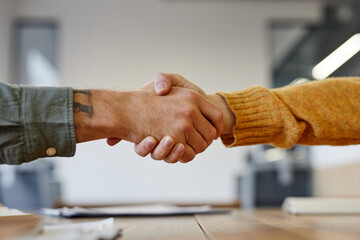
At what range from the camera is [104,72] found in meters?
5.30

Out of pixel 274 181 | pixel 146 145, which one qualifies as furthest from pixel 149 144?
pixel 274 181

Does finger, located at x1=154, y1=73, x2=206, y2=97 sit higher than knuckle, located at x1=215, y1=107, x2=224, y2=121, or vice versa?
finger, located at x1=154, y1=73, x2=206, y2=97

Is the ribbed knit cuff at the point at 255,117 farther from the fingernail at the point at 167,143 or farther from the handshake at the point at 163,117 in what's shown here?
the fingernail at the point at 167,143

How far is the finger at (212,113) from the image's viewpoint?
3.06 feet

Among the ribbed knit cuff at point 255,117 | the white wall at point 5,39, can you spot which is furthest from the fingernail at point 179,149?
the white wall at point 5,39

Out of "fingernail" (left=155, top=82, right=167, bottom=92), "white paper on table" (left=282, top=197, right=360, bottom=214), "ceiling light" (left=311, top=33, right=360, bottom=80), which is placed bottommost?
"white paper on table" (left=282, top=197, right=360, bottom=214)

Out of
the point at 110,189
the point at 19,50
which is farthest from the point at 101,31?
the point at 110,189

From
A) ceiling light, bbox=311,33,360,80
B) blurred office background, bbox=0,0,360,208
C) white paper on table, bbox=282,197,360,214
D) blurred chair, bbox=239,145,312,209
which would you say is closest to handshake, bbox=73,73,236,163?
white paper on table, bbox=282,197,360,214

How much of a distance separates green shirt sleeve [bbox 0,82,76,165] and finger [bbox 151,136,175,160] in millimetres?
223

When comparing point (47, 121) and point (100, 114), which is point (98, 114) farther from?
point (47, 121)

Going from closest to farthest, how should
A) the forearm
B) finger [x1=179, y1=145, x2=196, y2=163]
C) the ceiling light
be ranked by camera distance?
the forearm
finger [x1=179, y1=145, x2=196, y2=163]
the ceiling light

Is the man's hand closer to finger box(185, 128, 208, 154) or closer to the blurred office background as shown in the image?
finger box(185, 128, 208, 154)

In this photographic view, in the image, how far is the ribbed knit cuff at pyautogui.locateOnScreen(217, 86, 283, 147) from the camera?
91 cm

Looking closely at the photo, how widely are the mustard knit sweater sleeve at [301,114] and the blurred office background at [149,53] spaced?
4.14 m
